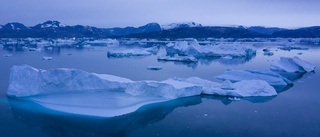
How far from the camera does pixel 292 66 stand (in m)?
12.5

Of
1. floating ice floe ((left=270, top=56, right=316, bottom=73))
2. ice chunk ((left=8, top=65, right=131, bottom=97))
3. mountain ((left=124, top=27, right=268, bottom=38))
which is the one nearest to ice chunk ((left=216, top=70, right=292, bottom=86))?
floating ice floe ((left=270, top=56, right=316, bottom=73))

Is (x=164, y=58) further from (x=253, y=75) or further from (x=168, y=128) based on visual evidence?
(x=168, y=128)

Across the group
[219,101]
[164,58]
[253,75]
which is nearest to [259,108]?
[219,101]

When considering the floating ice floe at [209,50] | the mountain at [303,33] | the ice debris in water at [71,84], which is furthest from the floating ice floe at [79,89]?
the mountain at [303,33]

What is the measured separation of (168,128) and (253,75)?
5.26 m

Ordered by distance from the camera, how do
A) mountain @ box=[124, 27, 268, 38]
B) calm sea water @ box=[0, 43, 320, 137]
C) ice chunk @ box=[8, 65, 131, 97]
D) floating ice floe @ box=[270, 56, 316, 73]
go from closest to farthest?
1. calm sea water @ box=[0, 43, 320, 137]
2. ice chunk @ box=[8, 65, 131, 97]
3. floating ice floe @ box=[270, 56, 316, 73]
4. mountain @ box=[124, 27, 268, 38]

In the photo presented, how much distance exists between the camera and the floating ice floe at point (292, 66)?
12211mm

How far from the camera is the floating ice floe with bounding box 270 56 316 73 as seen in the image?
12.2 m

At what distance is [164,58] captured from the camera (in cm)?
1711

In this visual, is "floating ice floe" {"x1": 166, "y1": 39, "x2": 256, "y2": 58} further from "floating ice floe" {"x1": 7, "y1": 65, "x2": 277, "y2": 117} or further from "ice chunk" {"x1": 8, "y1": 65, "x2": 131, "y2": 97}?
"ice chunk" {"x1": 8, "y1": 65, "x2": 131, "y2": 97}

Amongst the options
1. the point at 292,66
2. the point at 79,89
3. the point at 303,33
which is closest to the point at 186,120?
the point at 79,89

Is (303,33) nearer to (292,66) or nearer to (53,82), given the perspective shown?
(292,66)

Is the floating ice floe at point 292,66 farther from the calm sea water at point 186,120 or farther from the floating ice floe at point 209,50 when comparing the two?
the floating ice floe at point 209,50

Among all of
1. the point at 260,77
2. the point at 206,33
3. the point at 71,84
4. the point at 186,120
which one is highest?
the point at 206,33
